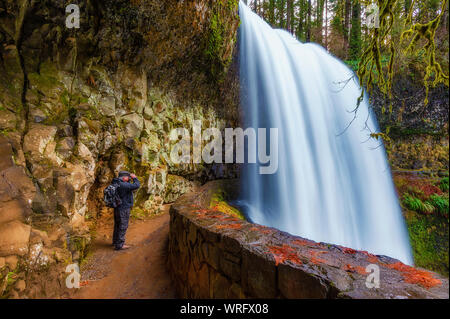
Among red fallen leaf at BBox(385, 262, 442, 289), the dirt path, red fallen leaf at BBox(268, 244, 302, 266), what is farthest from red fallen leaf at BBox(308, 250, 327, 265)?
the dirt path

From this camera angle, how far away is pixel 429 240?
9859 mm

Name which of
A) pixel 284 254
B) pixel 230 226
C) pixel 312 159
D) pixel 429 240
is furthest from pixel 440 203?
pixel 284 254

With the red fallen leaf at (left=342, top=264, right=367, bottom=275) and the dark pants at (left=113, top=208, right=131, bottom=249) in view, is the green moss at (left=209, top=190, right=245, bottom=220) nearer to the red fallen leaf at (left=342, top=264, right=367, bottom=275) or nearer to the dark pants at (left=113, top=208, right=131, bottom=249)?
the dark pants at (left=113, top=208, right=131, bottom=249)

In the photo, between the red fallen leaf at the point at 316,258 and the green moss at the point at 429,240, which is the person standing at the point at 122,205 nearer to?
the red fallen leaf at the point at 316,258

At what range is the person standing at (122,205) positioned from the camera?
4.14 meters

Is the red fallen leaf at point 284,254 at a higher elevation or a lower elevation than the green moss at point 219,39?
lower

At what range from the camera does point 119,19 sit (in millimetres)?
5059

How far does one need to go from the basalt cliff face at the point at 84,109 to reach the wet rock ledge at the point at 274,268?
7.42 feet

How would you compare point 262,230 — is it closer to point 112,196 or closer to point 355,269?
point 355,269

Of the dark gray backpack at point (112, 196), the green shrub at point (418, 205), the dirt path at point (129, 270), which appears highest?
the dark gray backpack at point (112, 196)

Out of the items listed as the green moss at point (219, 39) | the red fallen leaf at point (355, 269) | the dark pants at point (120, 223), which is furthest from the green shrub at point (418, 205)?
the dark pants at point (120, 223)

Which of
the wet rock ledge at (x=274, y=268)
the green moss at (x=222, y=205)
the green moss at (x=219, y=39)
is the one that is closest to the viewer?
the wet rock ledge at (x=274, y=268)

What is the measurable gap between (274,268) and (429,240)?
1276cm

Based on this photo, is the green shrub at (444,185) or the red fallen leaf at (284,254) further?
the green shrub at (444,185)
